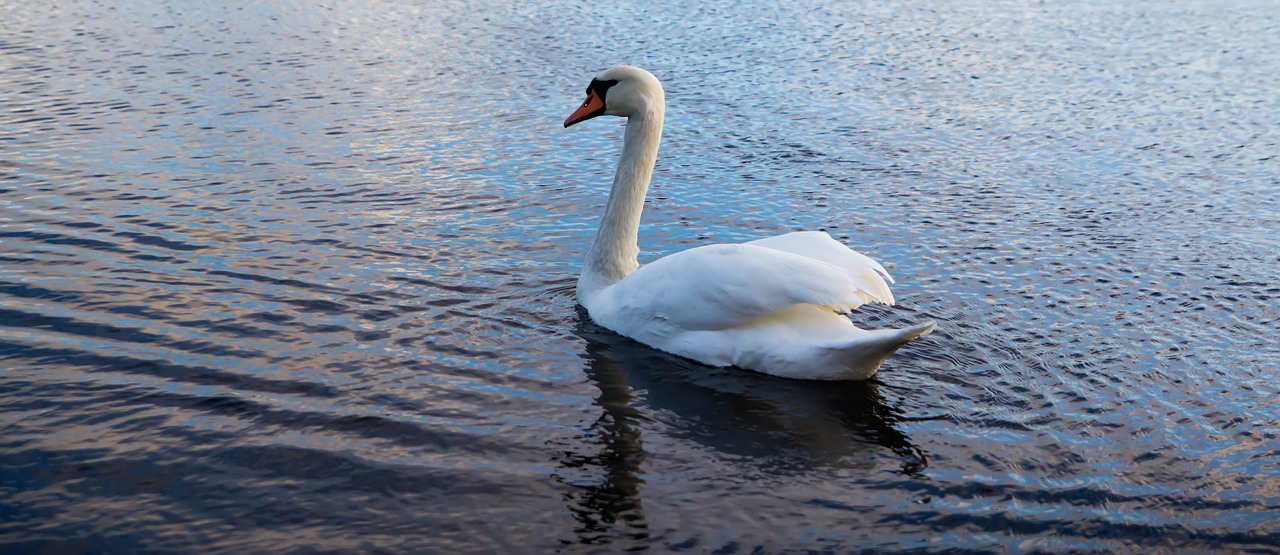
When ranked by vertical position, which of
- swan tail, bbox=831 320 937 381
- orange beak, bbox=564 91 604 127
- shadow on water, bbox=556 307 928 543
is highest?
orange beak, bbox=564 91 604 127

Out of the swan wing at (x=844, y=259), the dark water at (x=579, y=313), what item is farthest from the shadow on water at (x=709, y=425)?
the swan wing at (x=844, y=259)

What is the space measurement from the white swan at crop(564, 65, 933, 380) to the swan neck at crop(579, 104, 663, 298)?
0.19 m

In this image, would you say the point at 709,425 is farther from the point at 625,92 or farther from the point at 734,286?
the point at 625,92

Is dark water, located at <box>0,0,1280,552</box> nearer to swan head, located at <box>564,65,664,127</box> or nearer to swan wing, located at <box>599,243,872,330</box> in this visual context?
swan wing, located at <box>599,243,872,330</box>

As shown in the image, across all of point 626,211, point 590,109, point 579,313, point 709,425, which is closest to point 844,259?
point 709,425

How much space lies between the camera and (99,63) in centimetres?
1332

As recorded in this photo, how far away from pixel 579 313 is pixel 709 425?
5.56ft

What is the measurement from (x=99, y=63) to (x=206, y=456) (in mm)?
10062

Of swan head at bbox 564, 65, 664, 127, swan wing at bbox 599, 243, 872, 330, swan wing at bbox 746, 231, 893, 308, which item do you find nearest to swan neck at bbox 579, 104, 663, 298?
swan head at bbox 564, 65, 664, 127

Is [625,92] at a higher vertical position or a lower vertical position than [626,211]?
higher

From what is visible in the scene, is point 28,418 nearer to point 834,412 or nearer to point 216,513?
point 216,513

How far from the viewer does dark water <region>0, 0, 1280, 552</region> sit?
4.71 metres

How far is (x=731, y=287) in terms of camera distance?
5.88m

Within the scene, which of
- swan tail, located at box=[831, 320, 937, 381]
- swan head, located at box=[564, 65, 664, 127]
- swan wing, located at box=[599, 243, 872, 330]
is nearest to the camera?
swan tail, located at box=[831, 320, 937, 381]
